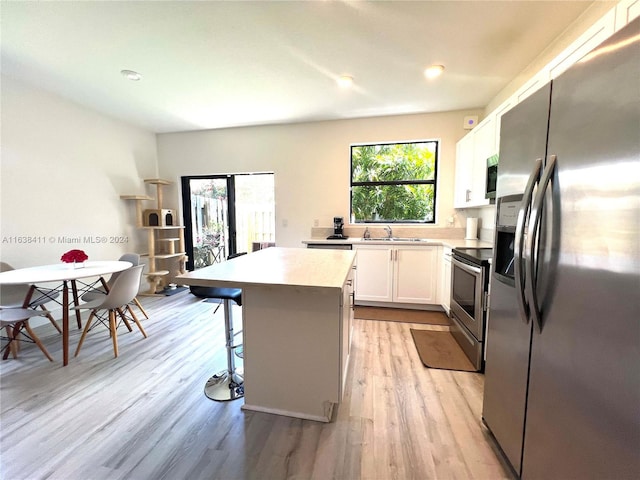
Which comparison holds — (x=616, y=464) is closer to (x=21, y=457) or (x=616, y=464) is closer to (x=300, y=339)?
(x=300, y=339)

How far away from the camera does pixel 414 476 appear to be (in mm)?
1211

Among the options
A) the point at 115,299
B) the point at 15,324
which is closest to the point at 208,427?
the point at 115,299

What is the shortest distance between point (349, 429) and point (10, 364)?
8.91 ft

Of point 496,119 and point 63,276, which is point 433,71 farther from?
point 63,276

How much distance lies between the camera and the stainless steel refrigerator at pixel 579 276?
682 mm

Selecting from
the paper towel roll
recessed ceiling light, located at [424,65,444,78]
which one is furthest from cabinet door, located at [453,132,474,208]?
recessed ceiling light, located at [424,65,444,78]

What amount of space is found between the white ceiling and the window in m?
0.65

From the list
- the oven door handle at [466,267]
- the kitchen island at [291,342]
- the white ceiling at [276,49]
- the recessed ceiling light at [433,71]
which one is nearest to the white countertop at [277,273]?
the kitchen island at [291,342]

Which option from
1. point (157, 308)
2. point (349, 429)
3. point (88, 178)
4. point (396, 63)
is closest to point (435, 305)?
point (349, 429)

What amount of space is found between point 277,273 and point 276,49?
1924mm

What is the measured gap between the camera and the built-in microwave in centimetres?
242

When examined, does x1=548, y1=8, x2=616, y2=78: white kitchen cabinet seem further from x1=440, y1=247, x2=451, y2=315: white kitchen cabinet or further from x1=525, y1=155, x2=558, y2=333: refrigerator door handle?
x1=440, y1=247, x2=451, y2=315: white kitchen cabinet

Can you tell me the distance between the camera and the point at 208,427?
1492mm

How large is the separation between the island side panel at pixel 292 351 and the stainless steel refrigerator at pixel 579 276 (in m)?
0.84
